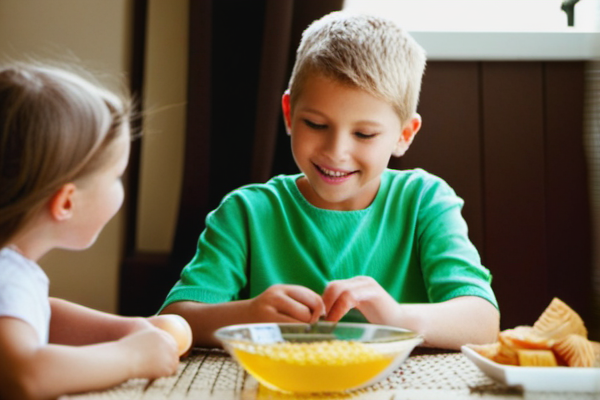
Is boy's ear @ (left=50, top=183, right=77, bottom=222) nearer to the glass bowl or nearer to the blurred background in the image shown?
the glass bowl

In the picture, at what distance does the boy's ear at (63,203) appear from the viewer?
637mm

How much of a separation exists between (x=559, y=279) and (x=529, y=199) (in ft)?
0.62

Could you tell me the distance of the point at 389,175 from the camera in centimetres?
121

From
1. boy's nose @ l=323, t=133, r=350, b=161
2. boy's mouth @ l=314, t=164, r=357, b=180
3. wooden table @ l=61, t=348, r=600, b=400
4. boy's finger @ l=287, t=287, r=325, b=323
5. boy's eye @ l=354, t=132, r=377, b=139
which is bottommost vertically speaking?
wooden table @ l=61, t=348, r=600, b=400

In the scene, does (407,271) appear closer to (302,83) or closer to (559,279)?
(302,83)

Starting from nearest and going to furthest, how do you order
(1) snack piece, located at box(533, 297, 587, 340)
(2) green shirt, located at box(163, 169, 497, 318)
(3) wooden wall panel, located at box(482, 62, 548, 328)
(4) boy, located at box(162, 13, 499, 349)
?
1. (1) snack piece, located at box(533, 297, 587, 340)
2. (4) boy, located at box(162, 13, 499, 349)
3. (2) green shirt, located at box(163, 169, 497, 318)
4. (3) wooden wall panel, located at box(482, 62, 548, 328)

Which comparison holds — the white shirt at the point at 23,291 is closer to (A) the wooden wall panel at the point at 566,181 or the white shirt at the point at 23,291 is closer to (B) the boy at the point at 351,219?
(B) the boy at the point at 351,219

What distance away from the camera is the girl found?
0.56 metres

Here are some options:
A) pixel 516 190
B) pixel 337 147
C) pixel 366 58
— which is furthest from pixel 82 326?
pixel 516 190

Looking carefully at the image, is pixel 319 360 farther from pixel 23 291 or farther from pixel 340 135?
pixel 340 135

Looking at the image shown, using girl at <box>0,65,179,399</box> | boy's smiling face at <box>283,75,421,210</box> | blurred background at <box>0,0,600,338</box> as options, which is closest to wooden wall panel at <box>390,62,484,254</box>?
blurred background at <box>0,0,600,338</box>

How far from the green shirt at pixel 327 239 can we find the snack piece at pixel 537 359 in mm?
422

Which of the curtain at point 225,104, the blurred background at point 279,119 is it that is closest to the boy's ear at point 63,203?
the blurred background at point 279,119

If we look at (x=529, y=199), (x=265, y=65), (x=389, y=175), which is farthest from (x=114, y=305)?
(x=529, y=199)
